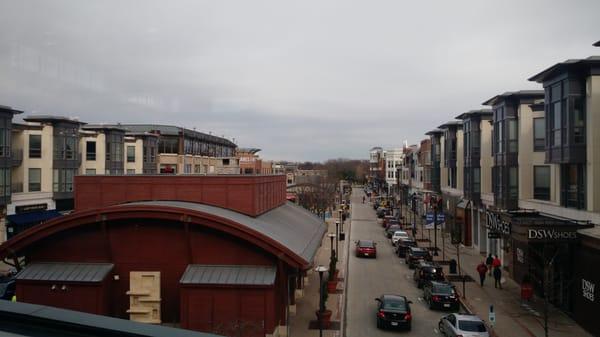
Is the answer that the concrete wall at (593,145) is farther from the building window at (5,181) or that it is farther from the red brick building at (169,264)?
the building window at (5,181)

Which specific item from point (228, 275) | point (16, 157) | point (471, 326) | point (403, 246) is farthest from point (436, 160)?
point (228, 275)

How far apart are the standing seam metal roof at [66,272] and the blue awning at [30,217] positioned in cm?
2361

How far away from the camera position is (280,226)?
76.0 feet

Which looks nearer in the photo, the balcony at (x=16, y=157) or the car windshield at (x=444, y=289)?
the car windshield at (x=444, y=289)

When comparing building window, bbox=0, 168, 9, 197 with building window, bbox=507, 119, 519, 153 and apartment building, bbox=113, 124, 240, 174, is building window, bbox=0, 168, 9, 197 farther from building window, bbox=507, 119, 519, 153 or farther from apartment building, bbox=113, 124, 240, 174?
building window, bbox=507, 119, 519, 153

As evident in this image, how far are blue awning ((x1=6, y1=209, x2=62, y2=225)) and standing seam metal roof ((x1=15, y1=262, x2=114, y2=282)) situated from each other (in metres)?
23.6

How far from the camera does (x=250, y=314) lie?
17.5 metres

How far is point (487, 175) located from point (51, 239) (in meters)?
31.6

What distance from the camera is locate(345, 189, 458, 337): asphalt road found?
20.5m

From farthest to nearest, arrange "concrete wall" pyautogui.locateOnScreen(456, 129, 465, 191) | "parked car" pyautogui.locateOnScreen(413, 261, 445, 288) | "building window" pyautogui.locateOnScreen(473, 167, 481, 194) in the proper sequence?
1. "concrete wall" pyautogui.locateOnScreen(456, 129, 465, 191)
2. "building window" pyautogui.locateOnScreen(473, 167, 481, 194)
3. "parked car" pyautogui.locateOnScreen(413, 261, 445, 288)

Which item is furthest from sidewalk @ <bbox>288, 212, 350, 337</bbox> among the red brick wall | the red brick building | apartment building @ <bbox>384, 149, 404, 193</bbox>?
apartment building @ <bbox>384, 149, 404, 193</bbox>

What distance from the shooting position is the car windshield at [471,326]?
17.3 m

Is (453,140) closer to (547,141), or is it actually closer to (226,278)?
(547,141)

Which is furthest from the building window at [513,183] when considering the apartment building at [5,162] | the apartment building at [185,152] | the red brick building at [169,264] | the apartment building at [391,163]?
the apartment building at [391,163]
